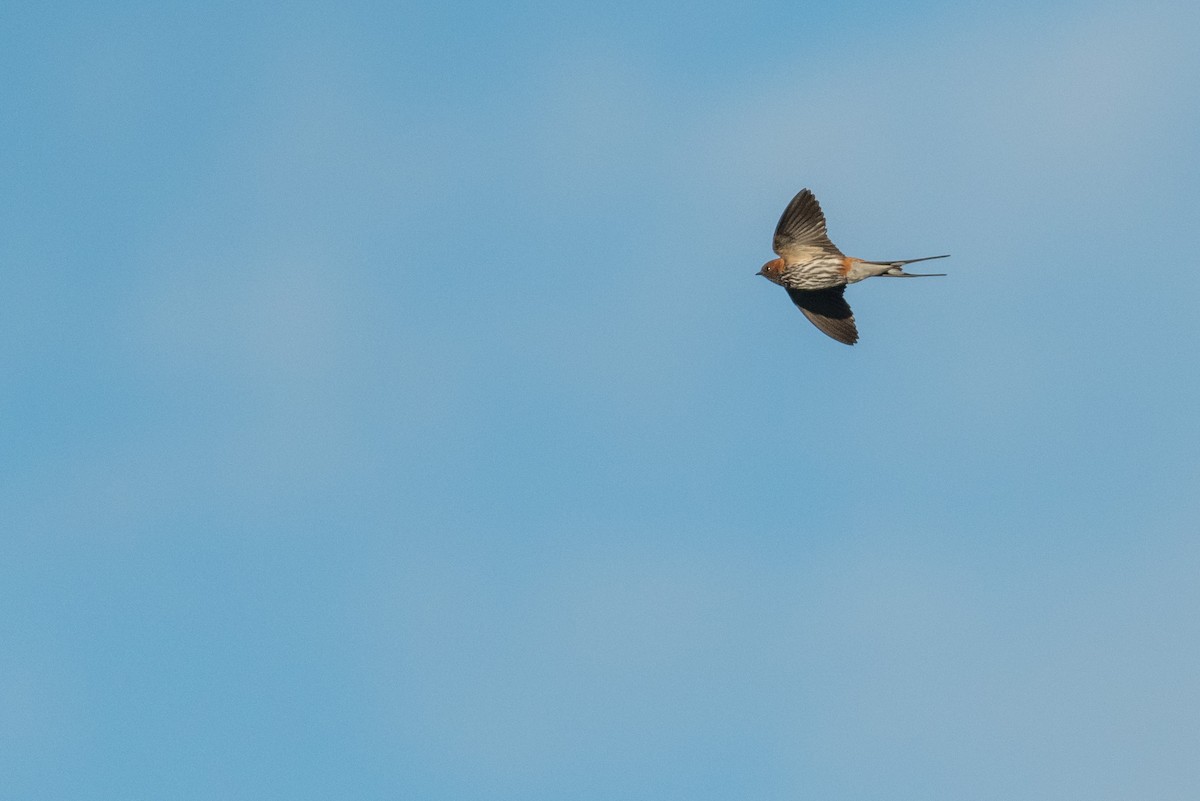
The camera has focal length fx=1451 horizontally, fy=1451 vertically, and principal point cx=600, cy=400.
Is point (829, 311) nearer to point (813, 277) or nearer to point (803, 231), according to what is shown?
point (813, 277)

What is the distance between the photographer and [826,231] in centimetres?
2603

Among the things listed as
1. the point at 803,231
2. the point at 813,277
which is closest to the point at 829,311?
the point at 813,277

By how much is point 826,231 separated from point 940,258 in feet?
12.4

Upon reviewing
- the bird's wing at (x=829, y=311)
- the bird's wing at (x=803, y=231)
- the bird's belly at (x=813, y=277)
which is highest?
the bird's wing at (x=803, y=231)

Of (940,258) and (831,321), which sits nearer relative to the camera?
(940,258)

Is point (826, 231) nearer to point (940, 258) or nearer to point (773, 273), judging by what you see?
point (773, 273)

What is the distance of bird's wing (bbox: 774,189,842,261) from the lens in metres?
25.9

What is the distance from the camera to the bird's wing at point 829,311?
27.1 m

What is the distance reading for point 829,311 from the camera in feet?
89.6

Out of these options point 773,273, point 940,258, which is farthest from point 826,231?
point 940,258

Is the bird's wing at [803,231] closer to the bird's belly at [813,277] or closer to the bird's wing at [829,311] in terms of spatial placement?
the bird's belly at [813,277]

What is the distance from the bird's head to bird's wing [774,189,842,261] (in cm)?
29

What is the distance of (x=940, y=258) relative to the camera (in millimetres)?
22562

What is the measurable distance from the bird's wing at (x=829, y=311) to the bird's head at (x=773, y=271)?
1.70 ft
